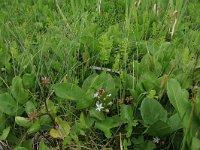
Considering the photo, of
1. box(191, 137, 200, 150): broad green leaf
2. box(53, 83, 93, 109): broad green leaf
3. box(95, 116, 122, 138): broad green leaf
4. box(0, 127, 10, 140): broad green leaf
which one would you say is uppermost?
box(53, 83, 93, 109): broad green leaf

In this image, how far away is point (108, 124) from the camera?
5.44ft

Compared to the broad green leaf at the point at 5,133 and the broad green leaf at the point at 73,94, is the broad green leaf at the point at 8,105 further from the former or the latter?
the broad green leaf at the point at 73,94

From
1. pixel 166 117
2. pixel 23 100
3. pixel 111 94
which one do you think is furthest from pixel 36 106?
pixel 166 117

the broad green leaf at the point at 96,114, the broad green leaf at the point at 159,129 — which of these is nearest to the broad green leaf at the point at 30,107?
the broad green leaf at the point at 96,114

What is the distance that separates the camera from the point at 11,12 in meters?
2.89

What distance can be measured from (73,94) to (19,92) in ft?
0.85

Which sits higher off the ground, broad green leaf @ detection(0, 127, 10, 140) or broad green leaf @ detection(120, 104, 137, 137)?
broad green leaf @ detection(120, 104, 137, 137)

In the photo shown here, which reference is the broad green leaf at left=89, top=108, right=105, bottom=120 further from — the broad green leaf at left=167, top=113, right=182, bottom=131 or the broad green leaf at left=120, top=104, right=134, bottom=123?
the broad green leaf at left=167, top=113, right=182, bottom=131

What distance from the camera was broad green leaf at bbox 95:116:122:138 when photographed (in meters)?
1.63

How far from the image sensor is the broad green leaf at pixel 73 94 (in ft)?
5.55

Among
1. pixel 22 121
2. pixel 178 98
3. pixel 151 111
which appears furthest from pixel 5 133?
pixel 178 98

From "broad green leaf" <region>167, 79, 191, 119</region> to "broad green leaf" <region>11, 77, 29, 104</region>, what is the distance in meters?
A: 0.66

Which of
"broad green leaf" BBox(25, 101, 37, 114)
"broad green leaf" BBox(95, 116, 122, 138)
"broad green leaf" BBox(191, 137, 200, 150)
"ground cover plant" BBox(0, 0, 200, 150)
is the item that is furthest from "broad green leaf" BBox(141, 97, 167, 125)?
"broad green leaf" BBox(25, 101, 37, 114)

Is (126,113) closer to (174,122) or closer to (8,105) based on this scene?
(174,122)
